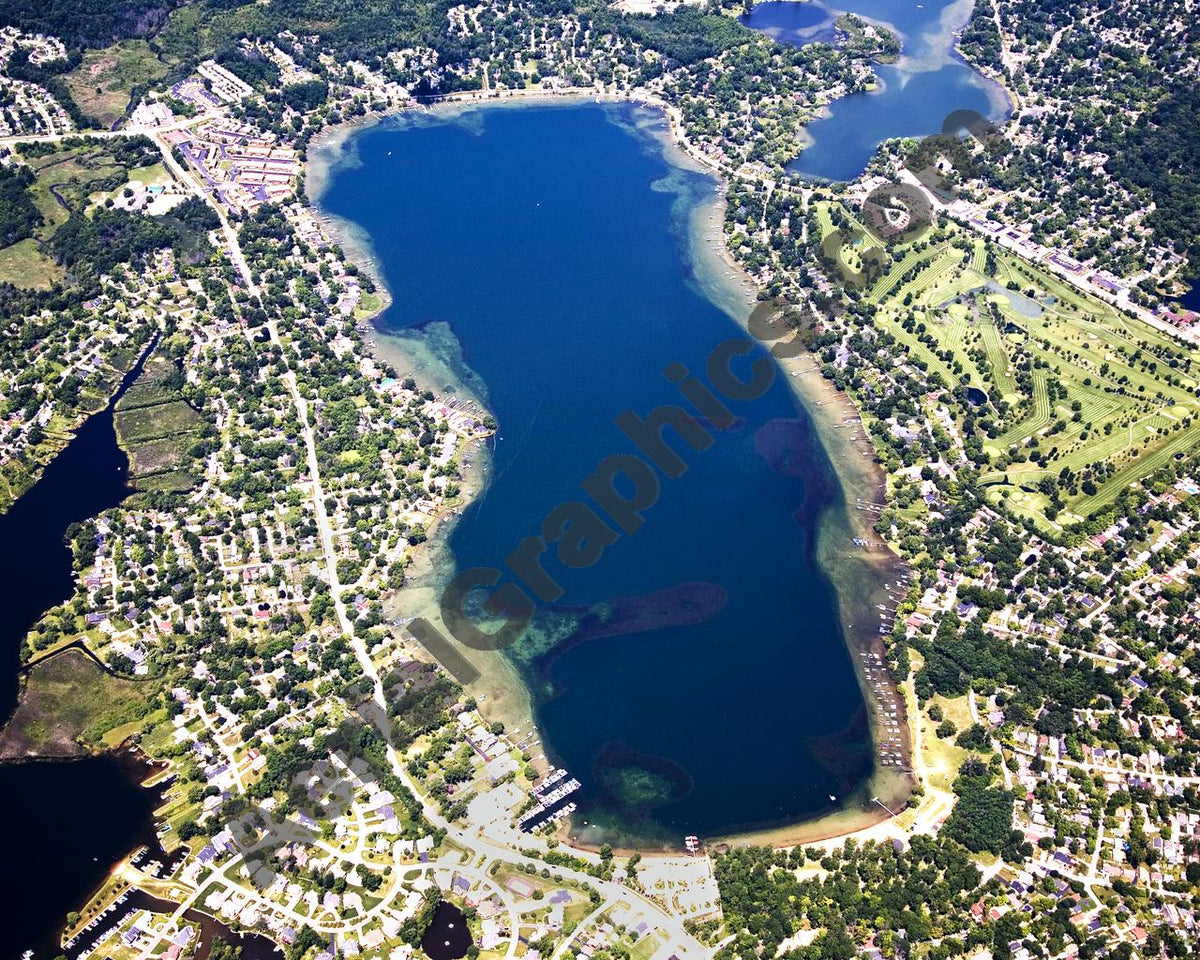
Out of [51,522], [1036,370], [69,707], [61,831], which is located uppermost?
[51,522]

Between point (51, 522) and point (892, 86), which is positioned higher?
point (892, 86)

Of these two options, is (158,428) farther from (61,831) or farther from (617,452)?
(617,452)

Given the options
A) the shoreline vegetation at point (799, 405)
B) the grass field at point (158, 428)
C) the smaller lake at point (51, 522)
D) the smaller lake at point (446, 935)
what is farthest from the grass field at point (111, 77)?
the smaller lake at point (446, 935)

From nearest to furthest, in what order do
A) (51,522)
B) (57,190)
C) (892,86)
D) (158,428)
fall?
1. (51,522)
2. (158,428)
3. (57,190)
4. (892,86)

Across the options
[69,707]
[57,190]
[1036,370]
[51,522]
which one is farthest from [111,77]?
[1036,370]

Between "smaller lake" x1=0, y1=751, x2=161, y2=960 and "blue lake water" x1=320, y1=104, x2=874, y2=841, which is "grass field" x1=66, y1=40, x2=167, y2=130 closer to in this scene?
"blue lake water" x1=320, y1=104, x2=874, y2=841

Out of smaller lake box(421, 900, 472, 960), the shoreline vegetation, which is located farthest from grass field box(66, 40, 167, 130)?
smaller lake box(421, 900, 472, 960)

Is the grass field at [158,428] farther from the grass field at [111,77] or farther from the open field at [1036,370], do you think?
the open field at [1036,370]
